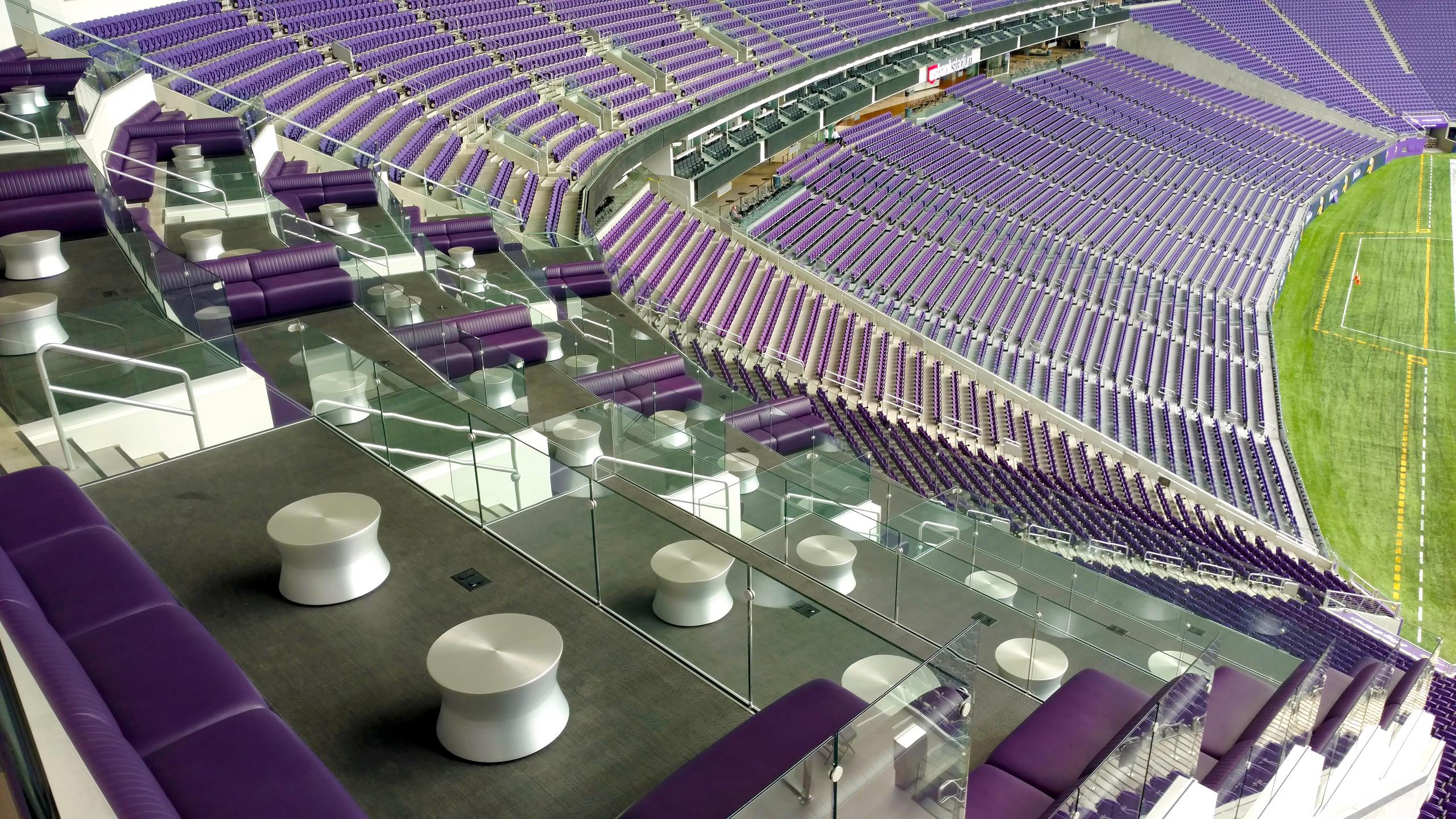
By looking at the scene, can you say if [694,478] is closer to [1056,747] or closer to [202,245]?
[1056,747]

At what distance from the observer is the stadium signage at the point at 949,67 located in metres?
33.2

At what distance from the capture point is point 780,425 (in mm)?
12703

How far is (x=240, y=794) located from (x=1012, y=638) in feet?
16.3

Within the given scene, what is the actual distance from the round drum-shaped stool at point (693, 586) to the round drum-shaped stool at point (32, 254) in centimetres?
591

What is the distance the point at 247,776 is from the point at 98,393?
367 centimetres

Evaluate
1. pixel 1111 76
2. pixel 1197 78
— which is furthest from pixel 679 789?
pixel 1197 78

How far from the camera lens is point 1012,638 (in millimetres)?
6957

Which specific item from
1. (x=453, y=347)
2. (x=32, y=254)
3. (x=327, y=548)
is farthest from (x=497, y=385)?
(x=327, y=548)

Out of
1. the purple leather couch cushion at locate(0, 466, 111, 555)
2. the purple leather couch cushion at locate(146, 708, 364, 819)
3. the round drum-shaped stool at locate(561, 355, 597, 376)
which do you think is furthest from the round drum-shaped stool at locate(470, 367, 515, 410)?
the purple leather couch cushion at locate(146, 708, 364, 819)

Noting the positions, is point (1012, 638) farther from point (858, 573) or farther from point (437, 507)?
point (437, 507)

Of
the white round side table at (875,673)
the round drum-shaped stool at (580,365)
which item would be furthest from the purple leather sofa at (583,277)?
the white round side table at (875,673)

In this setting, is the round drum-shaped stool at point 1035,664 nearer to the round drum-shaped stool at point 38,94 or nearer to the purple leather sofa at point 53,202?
the purple leather sofa at point 53,202

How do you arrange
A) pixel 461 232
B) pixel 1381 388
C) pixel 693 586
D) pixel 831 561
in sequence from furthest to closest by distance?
pixel 1381 388 < pixel 461 232 < pixel 831 561 < pixel 693 586

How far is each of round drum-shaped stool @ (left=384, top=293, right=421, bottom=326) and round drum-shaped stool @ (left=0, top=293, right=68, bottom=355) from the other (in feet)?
12.7
